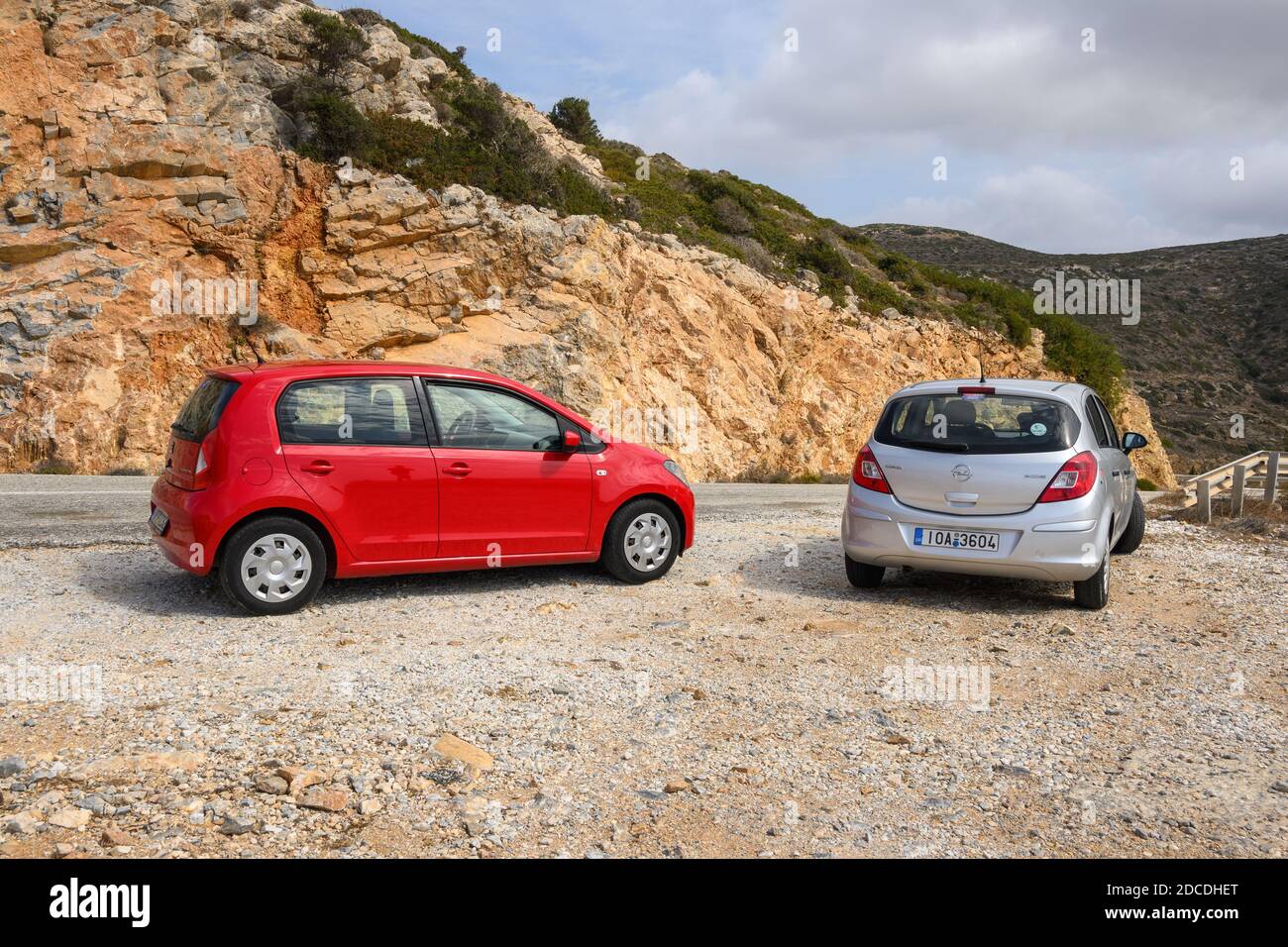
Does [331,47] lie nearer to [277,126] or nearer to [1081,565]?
[277,126]

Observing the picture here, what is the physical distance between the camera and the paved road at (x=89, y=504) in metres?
8.58

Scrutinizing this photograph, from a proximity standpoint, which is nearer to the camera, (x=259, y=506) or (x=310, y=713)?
(x=310, y=713)

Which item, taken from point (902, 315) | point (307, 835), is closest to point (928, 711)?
point (307, 835)

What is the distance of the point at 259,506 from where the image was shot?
588 cm

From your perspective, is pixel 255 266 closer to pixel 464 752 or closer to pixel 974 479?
pixel 974 479

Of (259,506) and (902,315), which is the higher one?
(902,315)

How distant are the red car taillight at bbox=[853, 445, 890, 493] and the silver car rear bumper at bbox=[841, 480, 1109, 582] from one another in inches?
5.6

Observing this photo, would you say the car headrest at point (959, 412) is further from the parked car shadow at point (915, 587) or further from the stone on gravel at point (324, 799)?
the stone on gravel at point (324, 799)

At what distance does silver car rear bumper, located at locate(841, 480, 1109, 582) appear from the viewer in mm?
6574

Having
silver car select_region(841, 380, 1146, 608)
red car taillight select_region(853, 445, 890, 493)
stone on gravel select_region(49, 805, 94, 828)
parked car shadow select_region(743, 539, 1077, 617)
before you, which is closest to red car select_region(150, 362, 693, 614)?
parked car shadow select_region(743, 539, 1077, 617)

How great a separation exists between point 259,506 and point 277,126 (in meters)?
16.7

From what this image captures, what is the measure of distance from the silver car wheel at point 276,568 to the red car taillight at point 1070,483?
5061 millimetres

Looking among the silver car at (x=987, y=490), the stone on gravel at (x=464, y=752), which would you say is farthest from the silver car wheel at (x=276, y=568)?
the silver car at (x=987, y=490)

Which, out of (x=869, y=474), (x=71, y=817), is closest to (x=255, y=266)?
Result: (x=869, y=474)
